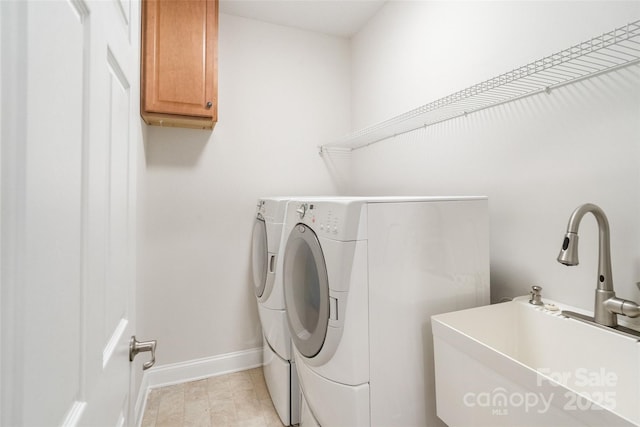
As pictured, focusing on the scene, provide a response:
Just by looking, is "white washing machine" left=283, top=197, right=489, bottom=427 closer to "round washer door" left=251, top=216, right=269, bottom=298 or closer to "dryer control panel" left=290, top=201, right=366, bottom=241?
"dryer control panel" left=290, top=201, right=366, bottom=241

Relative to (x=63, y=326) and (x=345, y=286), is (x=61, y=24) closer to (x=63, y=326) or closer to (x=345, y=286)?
(x=63, y=326)

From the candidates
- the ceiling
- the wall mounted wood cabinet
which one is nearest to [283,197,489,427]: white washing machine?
the wall mounted wood cabinet

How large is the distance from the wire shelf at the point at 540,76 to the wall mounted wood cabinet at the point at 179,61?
1.08 m

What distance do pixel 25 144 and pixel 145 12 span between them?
196 centimetres

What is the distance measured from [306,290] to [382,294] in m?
0.40

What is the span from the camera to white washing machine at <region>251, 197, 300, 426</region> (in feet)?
5.49

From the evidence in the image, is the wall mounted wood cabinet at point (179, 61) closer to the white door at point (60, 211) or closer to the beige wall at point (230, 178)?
the beige wall at point (230, 178)

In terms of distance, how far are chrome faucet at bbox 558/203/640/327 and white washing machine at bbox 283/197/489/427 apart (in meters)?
0.39

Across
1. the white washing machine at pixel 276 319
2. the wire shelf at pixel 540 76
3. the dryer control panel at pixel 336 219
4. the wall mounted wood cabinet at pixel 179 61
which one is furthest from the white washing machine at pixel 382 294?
the wall mounted wood cabinet at pixel 179 61

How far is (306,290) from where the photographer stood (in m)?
1.42

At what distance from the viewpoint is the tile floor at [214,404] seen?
69.7 inches

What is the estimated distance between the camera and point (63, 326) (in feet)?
1.35

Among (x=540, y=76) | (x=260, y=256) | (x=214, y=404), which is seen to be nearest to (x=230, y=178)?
(x=260, y=256)

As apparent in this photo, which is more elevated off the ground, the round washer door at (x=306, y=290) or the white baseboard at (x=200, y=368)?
the round washer door at (x=306, y=290)
